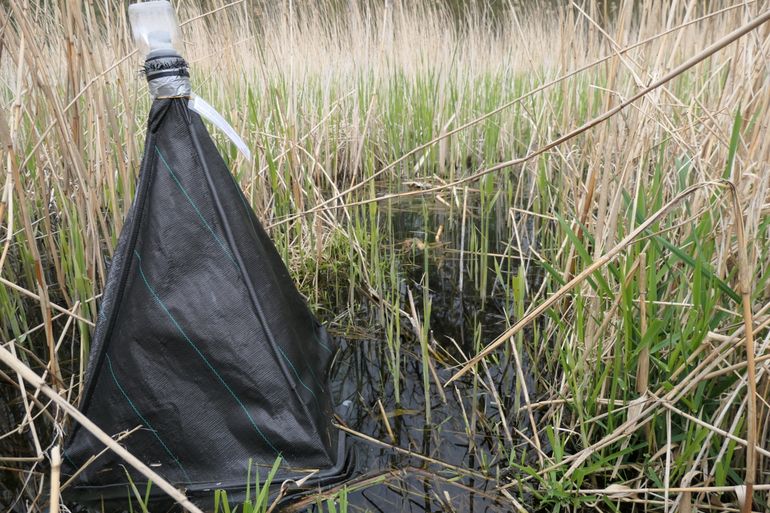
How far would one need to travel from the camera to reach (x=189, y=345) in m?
0.94

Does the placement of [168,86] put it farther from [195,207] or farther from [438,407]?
[438,407]

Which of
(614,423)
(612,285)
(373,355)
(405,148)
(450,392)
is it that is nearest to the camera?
(614,423)

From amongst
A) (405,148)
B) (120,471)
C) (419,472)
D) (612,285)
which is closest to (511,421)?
(419,472)

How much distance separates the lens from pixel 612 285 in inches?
47.2

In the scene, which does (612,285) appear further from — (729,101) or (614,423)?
(729,101)

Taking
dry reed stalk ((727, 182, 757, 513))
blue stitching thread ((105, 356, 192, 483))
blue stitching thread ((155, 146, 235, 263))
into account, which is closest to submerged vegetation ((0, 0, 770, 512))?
dry reed stalk ((727, 182, 757, 513))

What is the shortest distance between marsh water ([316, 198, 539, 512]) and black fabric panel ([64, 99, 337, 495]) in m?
0.18

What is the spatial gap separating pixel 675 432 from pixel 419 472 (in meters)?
0.51

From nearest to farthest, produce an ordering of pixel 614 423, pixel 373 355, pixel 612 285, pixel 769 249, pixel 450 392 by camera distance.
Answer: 1. pixel 769 249
2. pixel 614 423
3. pixel 612 285
4. pixel 450 392
5. pixel 373 355

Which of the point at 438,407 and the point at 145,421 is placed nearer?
the point at 145,421

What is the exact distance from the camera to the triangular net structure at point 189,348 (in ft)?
3.01

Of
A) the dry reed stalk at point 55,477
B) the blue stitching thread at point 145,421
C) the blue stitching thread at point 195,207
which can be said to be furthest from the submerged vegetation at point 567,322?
the dry reed stalk at point 55,477

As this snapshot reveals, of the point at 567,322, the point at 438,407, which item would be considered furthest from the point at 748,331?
the point at 438,407

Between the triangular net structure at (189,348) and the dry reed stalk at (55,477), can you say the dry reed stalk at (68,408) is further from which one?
the triangular net structure at (189,348)
